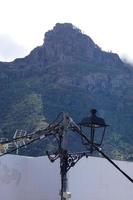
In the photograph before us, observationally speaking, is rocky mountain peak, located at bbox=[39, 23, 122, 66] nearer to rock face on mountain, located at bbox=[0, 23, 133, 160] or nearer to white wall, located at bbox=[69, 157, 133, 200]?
rock face on mountain, located at bbox=[0, 23, 133, 160]

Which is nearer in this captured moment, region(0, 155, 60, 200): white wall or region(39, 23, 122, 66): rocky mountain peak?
region(0, 155, 60, 200): white wall

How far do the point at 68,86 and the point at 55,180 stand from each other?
212 feet

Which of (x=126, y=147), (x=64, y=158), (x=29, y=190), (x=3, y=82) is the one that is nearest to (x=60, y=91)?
(x=3, y=82)

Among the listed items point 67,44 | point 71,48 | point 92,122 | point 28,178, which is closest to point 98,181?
point 28,178

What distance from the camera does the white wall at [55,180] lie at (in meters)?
15.0

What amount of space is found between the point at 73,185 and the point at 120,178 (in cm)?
142

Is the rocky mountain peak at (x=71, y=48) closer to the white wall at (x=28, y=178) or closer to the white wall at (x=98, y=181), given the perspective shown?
the white wall at (x=28, y=178)

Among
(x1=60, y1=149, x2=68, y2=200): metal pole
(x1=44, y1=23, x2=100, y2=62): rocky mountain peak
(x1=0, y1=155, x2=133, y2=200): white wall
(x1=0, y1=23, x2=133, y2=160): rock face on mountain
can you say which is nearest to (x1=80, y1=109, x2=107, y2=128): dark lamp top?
(x1=60, y1=149, x2=68, y2=200): metal pole

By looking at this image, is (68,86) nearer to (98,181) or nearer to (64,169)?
(98,181)

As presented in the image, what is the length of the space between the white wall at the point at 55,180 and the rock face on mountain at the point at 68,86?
41479 millimetres

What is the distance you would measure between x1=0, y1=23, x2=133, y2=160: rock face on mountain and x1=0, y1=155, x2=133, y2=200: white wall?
41.5 meters

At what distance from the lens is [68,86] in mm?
79562

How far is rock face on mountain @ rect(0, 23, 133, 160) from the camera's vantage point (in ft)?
217

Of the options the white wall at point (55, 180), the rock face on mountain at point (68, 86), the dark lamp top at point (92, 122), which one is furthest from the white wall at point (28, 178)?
the rock face on mountain at point (68, 86)
